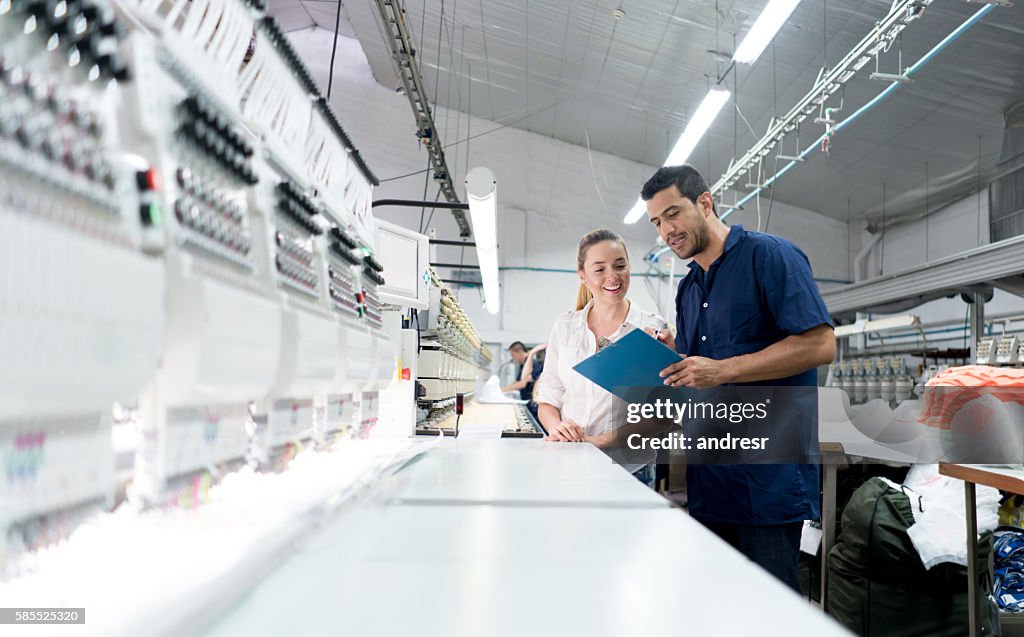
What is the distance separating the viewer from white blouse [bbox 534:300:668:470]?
2180 mm

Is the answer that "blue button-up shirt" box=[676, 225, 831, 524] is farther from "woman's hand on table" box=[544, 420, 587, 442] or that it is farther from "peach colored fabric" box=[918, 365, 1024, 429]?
"peach colored fabric" box=[918, 365, 1024, 429]

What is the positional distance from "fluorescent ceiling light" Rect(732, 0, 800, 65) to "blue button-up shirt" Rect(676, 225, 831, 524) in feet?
6.79

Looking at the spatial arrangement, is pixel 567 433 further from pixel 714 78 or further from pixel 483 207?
pixel 714 78

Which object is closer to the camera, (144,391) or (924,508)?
(144,391)

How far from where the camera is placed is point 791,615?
0.54 meters

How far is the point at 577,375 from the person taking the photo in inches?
88.2

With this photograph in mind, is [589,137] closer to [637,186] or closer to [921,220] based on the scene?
[637,186]

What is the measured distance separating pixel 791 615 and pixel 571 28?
7.23m

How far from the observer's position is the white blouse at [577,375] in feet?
7.15

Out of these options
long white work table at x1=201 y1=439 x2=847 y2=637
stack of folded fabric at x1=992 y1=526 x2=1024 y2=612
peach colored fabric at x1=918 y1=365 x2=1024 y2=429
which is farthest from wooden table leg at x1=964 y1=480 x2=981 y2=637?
long white work table at x1=201 y1=439 x2=847 y2=637

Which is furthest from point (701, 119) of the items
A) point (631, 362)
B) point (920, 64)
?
point (631, 362)

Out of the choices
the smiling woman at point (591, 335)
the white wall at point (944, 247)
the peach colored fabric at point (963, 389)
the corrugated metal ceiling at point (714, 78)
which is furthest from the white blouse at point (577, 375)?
the white wall at point (944, 247)

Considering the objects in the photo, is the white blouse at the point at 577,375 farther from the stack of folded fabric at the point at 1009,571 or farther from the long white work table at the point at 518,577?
the stack of folded fabric at the point at 1009,571

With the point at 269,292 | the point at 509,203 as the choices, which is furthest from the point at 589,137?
the point at 269,292
